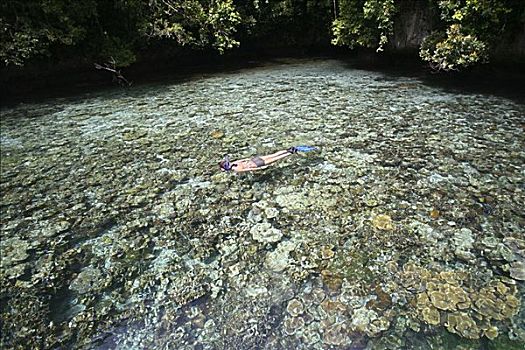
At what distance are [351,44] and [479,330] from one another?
9.93 m

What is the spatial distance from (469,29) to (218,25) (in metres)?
7.67

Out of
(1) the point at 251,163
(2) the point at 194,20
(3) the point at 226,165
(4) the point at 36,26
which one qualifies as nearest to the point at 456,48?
(1) the point at 251,163

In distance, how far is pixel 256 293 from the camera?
2.93 metres

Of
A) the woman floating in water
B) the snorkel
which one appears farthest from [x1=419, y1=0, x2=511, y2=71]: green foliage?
the snorkel

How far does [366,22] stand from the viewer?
33.4 ft

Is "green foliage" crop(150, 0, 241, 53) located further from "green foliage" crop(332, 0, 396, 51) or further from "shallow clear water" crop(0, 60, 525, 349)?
"shallow clear water" crop(0, 60, 525, 349)

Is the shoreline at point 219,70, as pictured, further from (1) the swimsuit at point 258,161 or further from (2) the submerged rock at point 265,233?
(2) the submerged rock at point 265,233

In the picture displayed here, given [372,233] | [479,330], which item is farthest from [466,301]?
Result: [372,233]

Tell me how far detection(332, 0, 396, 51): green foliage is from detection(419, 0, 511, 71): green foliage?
1.69m

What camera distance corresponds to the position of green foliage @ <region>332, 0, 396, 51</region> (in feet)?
31.1

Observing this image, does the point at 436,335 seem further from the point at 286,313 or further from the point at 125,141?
the point at 125,141

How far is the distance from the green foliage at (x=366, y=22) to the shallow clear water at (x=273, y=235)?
3.80 m

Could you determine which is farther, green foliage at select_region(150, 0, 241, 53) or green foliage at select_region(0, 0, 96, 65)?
green foliage at select_region(150, 0, 241, 53)

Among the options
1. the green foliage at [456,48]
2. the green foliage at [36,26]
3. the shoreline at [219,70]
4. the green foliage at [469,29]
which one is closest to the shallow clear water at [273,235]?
the green foliage at [456,48]
